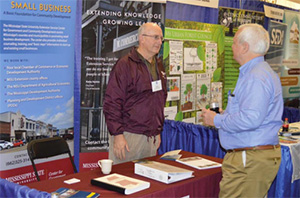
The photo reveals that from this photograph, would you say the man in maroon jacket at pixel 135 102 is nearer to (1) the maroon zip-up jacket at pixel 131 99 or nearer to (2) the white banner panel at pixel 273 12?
(1) the maroon zip-up jacket at pixel 131 99

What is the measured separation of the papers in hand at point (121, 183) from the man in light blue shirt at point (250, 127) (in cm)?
55

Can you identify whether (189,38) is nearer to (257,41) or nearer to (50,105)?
(50,105)

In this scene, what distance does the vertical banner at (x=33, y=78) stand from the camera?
140 inches

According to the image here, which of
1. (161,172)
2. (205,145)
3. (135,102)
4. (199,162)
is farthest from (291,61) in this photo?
(161,172)

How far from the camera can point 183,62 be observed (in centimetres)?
521

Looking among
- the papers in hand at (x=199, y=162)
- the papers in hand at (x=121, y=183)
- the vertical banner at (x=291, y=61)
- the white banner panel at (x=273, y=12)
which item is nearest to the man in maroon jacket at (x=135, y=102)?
the papers in hand at (x=199, y=162)

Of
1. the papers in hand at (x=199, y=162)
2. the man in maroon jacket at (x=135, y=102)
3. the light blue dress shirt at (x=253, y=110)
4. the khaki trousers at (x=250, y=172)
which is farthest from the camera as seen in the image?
the man in maroon jacket at (x=135, y=102)

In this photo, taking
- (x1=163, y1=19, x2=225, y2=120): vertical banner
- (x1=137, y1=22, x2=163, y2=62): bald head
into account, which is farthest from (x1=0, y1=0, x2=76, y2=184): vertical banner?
(x1=163, y1=19, x2=225, y2=120): vertical banner

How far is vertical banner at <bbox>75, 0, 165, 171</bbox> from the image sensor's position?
13.5 feet

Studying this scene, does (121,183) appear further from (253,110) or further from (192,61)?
(192,61)

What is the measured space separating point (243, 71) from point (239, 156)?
0.50 metres

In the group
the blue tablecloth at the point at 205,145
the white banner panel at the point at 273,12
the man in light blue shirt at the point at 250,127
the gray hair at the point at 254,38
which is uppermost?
the white banner panel at the point at 273,12

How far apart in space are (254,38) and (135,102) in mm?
1165

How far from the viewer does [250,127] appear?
2.22 meters
